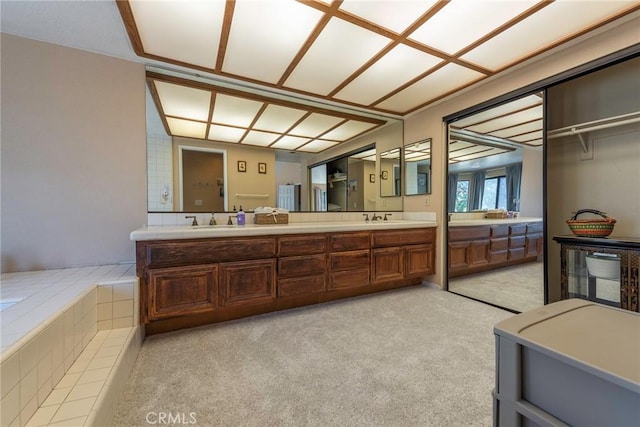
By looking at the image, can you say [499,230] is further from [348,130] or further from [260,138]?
[260,138]

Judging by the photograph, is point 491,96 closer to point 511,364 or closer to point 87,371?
point 511,364

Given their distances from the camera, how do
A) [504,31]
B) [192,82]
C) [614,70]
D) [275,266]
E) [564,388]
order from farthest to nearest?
[192,82], [275,266], [614,70], [504,31], [564,388]

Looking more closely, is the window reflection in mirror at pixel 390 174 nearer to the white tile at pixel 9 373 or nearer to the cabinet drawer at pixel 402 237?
the cabinet drawer at pixel 402 237

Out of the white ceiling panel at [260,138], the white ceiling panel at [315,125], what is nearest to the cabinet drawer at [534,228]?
the white ceiling panel at [315,125]

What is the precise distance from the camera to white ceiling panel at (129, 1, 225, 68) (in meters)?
1.61

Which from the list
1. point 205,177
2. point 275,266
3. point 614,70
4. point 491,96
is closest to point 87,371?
point 275,266

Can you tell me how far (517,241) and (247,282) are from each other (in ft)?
9.47

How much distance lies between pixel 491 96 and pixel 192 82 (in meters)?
3.02

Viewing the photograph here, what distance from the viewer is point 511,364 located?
66cm

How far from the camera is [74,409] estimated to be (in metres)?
1.00

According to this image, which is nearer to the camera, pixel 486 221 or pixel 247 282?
pixel 247 282

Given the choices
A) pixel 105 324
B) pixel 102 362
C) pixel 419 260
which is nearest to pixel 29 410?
pixel 102 362

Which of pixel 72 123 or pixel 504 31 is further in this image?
pixel 72 123

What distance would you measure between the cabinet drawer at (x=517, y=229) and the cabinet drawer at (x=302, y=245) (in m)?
2.06
